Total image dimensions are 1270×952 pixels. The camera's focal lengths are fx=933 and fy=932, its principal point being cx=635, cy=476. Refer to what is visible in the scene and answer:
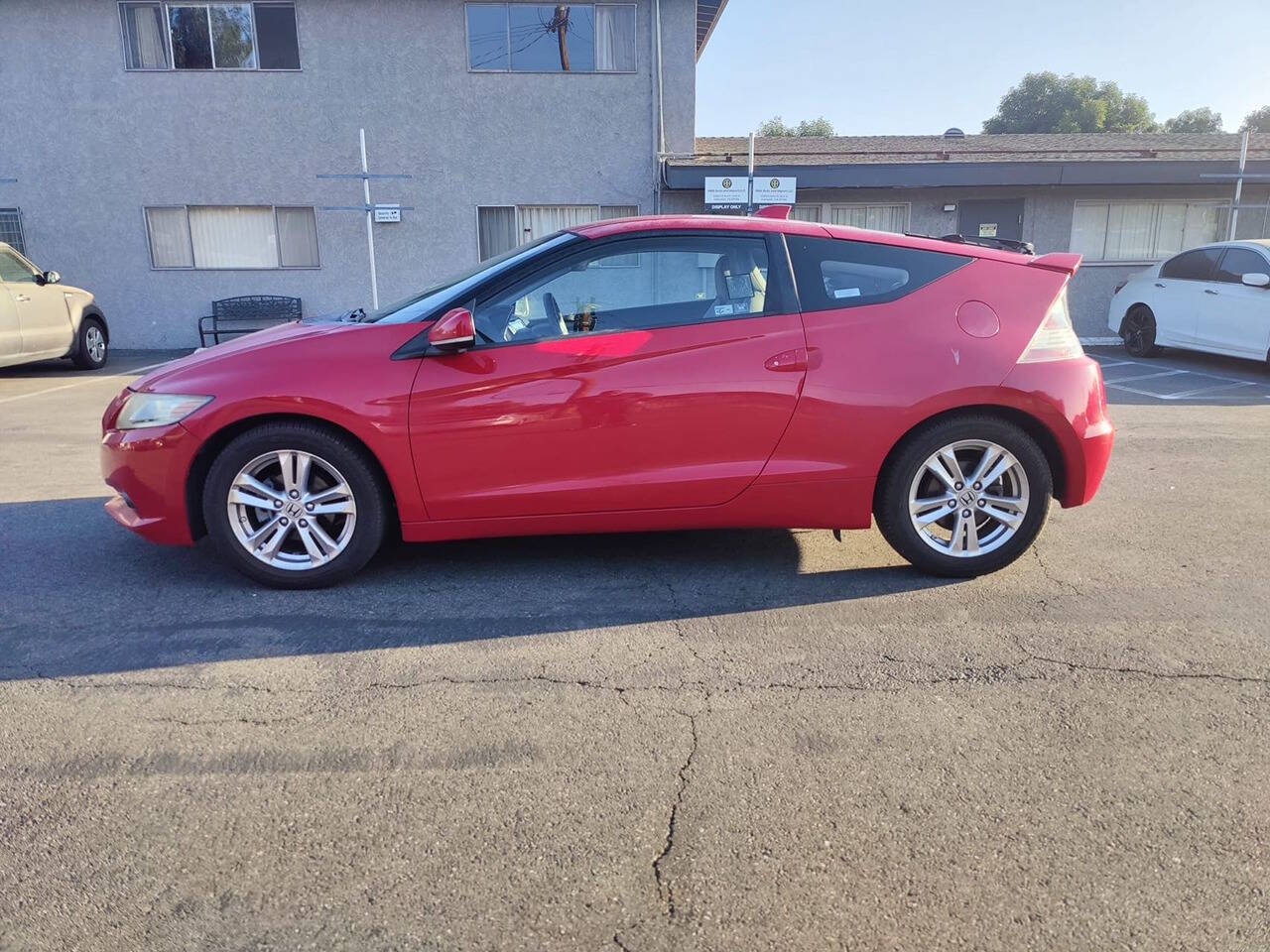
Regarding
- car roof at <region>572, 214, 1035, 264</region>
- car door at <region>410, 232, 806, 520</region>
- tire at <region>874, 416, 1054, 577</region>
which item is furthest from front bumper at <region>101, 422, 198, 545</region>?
tire at <region>874, 416, 1054, 577</region>

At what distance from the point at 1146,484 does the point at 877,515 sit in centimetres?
279

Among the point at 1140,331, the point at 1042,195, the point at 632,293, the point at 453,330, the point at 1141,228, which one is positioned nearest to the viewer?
the point at 453,330

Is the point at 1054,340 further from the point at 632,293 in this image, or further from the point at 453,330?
the point at 453,330

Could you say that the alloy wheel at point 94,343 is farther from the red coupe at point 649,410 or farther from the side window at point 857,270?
the side window at point 857,270

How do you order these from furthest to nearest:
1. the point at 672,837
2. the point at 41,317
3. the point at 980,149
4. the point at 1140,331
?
1. the point at 980,149
2. the point at 1140,331
3. the point at 41,317
4. the point at 672,837

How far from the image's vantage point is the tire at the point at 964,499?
13.3ft

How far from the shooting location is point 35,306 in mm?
11133

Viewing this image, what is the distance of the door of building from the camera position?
1549cm

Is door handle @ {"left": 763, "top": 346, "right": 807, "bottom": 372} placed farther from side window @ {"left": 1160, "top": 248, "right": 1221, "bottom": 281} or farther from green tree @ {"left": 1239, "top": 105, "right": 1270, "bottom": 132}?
green tree @ {"left": 1239, "top": 105, "right": 1270, "bottom": 132}

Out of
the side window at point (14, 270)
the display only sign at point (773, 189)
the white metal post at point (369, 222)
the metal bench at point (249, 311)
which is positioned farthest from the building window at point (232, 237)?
the display only sign at point (773, 189)

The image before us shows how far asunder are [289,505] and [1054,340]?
3.38 metres

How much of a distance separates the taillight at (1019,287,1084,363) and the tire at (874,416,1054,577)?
1.06 feet

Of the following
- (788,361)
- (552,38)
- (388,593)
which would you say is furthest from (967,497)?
(552,38)

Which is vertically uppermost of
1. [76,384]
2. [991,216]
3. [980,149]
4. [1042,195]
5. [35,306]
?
[980,149]
